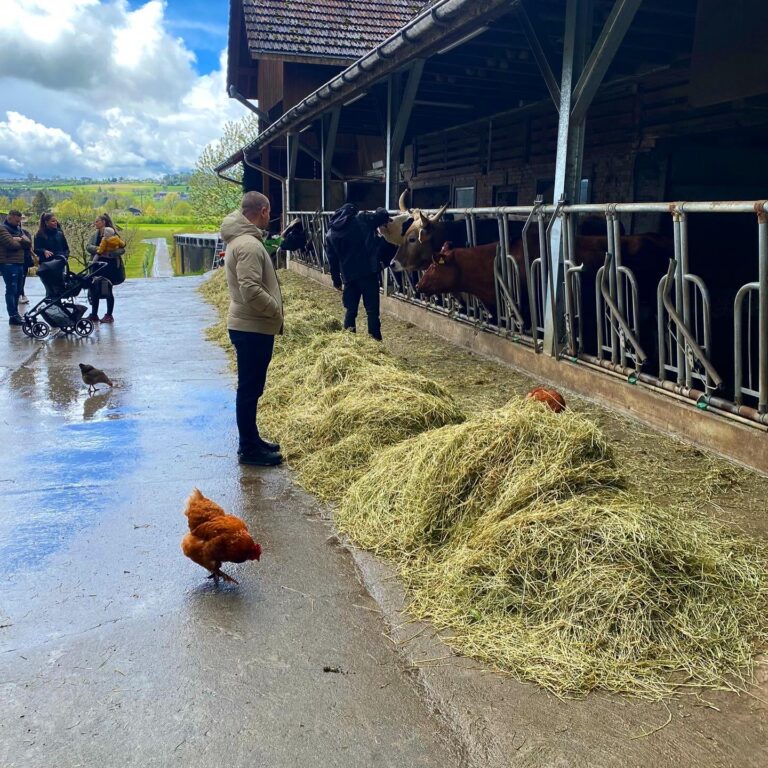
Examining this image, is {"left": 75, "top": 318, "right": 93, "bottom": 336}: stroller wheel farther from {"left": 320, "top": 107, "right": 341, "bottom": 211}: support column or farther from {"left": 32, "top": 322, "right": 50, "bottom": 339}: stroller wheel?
{"left": 320, "top": 107, "right": 341, "bottom": 211}: support column

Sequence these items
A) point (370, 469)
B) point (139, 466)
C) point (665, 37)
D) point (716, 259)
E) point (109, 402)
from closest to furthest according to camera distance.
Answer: point (370, 469), point (139, 466), point (109, 402), point (716, 259), point (665, 37)

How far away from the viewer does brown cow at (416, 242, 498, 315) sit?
8.29 meters

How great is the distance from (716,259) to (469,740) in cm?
696

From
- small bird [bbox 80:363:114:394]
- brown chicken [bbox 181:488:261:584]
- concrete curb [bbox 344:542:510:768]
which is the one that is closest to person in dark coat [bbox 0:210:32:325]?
small bird [bbox 80:363:114:394]

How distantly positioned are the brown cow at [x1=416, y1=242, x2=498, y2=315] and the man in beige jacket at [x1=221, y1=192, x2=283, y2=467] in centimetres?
357

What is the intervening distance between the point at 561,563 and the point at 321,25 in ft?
67.5

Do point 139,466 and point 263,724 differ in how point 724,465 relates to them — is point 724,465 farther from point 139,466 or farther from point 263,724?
point 139,466

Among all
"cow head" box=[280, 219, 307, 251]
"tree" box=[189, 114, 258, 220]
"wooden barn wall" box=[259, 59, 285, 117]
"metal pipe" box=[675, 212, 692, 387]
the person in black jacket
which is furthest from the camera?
"tree" box=[189, 114, 258, 220]

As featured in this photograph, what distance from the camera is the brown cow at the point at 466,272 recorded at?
8.29 metres

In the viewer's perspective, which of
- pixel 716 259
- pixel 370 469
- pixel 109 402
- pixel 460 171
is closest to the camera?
pixel 370 469

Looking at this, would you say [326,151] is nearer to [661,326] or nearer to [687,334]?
[661,326]

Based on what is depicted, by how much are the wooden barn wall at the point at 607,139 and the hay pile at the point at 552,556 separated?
6.62m

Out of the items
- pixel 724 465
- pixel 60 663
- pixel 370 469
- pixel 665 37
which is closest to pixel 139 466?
pixel 370 469

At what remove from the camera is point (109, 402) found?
23.0ft
